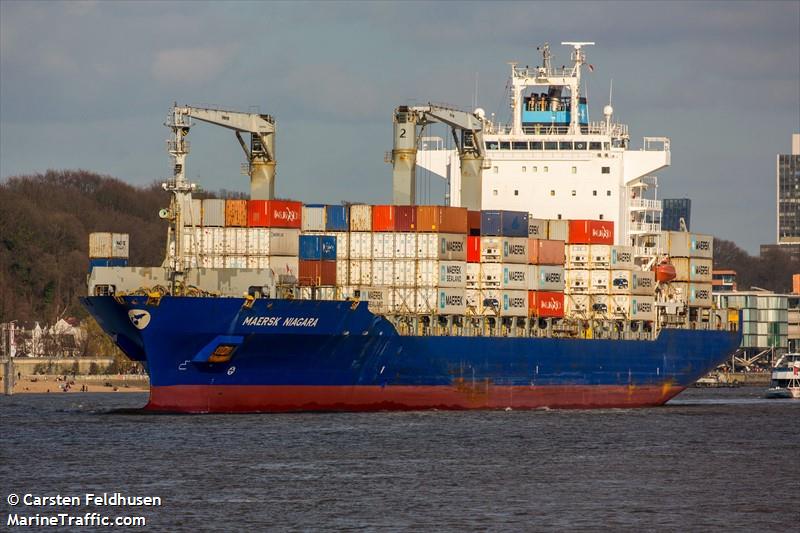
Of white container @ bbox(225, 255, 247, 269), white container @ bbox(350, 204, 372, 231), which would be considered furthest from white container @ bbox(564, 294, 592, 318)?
white container @ bbox(225, 255, 247, 269)

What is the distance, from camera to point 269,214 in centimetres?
5912

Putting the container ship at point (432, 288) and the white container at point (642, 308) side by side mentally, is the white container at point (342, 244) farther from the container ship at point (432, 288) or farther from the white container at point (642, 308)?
the white container at point (642, 308)

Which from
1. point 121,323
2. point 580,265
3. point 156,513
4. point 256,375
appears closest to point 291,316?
point 256,375

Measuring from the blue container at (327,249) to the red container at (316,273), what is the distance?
→ 193mm

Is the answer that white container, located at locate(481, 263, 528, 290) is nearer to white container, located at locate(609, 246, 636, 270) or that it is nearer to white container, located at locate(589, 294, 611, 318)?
white container, located at locate(589, 294, 611, 318)

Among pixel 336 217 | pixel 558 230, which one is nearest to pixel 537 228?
pixel 558 230

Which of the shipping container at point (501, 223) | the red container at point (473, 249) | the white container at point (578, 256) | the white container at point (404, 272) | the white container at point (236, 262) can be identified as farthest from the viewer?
the white container at point (578, 256)

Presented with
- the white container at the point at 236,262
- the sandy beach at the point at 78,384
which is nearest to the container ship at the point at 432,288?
the white container at the point at 236,262

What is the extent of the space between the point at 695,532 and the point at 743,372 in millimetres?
109959

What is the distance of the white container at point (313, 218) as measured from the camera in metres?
62.1

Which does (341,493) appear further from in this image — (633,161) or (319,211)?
(633,161)

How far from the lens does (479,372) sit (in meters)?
64.4

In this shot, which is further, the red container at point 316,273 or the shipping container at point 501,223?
the shipping container at point 501,223

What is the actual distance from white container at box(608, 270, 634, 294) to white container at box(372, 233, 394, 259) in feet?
41.1
